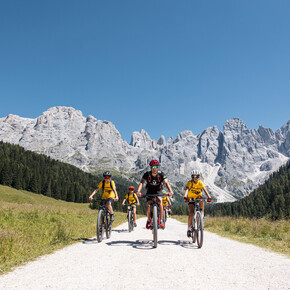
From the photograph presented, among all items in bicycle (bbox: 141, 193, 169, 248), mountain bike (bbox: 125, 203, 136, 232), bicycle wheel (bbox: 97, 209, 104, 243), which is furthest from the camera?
mountain bike (bbox: 125, 203, 136, 232)

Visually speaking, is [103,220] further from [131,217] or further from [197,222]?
[131,217]

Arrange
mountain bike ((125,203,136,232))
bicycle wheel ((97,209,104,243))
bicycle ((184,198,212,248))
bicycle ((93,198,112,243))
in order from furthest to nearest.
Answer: mountain bike ((125,203,136,232)) < bicycle ((93,198,112,243)) < bicycle wheel ((97,209,104,243)) < bicycle ((184,198,212,248))

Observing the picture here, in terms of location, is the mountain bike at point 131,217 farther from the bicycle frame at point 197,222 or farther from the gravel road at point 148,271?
the gravel road at point 148,271

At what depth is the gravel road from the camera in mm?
4836

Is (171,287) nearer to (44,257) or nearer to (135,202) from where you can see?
(44,257)

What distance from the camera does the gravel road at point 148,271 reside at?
190 inches

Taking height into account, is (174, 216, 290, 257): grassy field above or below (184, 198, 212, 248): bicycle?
below

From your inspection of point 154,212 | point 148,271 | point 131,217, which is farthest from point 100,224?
point 131,217

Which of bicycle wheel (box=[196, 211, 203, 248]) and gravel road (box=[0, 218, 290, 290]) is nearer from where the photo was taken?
gravel road (box=[0, 218, 290, 290])

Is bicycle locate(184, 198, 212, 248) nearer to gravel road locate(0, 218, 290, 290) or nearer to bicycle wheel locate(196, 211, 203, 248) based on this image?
bicycle wheel locate(196, 211, 203, 248)

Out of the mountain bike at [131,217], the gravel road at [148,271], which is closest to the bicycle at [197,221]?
the gravel road at [148,271]

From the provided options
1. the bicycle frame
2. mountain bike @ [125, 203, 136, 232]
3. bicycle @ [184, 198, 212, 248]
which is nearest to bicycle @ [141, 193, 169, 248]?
bicycle @ [184, 198, 212, 248]

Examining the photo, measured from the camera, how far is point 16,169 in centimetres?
9338

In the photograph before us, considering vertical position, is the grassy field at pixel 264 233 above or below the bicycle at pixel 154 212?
below
